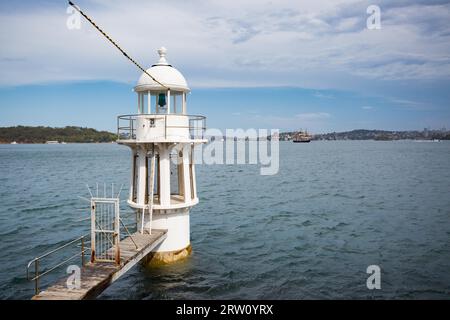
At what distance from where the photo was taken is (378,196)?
37781 mm

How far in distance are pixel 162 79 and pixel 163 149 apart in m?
2.99

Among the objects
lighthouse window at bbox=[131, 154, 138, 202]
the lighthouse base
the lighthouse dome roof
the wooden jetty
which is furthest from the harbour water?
the lighthouse dome roof

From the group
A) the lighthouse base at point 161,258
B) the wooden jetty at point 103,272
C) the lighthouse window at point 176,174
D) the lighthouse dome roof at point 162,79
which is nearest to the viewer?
the wooden jetty at point 103,272

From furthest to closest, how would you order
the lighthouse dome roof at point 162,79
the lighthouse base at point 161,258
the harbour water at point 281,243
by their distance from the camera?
the lighthouse base at point 161,258
the lighthouse dome roof at point 162,79
the harbour water at point 281,243

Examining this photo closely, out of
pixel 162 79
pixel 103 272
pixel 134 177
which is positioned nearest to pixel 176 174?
pixel 134 177

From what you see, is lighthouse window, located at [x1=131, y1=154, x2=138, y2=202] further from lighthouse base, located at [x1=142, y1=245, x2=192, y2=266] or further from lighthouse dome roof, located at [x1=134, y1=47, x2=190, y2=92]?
lighthouse dome roof, located at [x1=134, y1=47, x2=190, y2=92]

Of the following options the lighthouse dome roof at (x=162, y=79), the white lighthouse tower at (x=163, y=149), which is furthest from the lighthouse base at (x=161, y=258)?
the lighthouse dome roof at (x=162, y=79)

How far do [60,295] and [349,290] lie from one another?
431 inches

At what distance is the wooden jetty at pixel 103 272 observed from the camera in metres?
10.4

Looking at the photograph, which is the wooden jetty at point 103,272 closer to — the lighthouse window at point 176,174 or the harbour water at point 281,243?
the harbour water at point 281,243

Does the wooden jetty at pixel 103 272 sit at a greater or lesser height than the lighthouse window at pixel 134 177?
lesser

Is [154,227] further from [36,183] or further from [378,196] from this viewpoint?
[36,183]

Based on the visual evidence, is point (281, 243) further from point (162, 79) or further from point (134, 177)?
point (162, 79)
